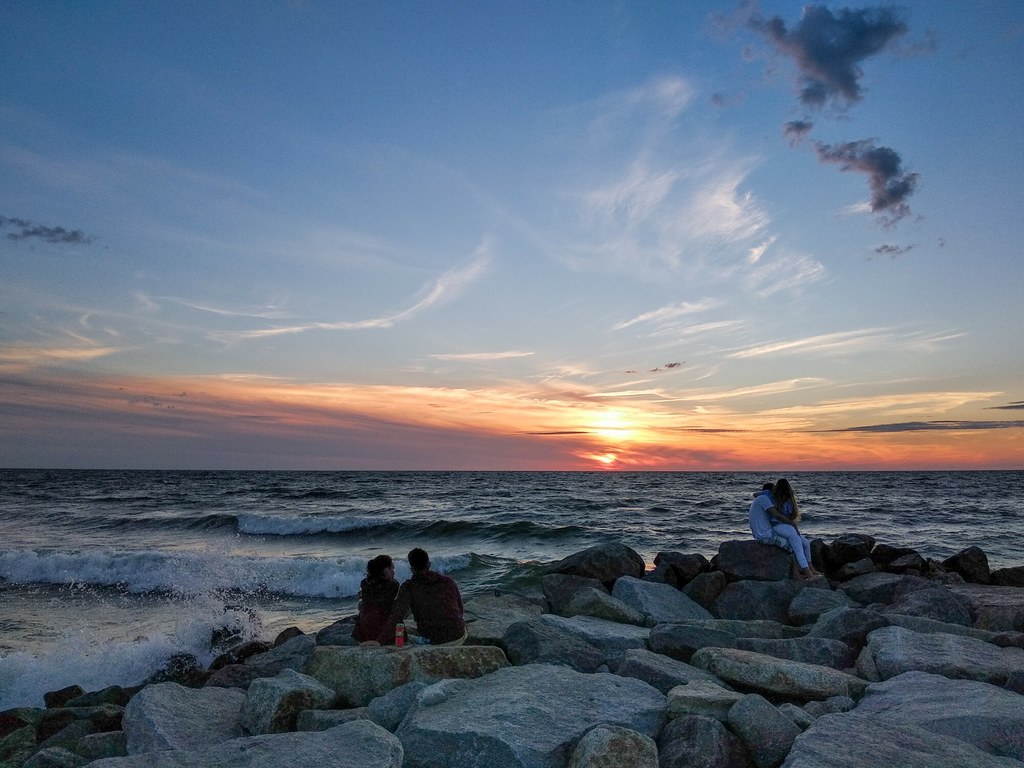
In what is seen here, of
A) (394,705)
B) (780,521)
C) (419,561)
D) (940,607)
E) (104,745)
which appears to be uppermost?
(780,521)

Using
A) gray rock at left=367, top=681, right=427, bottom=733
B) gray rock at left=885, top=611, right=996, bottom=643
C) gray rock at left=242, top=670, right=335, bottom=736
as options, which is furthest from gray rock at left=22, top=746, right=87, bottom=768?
gray rock at left=885, top=611, right=996, bottom=643

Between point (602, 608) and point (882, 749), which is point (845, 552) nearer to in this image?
point (602, 608)

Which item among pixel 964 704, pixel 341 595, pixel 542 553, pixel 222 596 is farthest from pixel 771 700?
pixel 542 553

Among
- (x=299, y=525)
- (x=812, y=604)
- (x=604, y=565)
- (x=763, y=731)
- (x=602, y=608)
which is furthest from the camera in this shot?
(x=299, y=525)

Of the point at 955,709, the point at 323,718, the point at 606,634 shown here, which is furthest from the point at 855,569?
the point at 323,718

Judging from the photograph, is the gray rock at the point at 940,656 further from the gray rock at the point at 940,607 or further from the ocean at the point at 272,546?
the ocean at the point at 272,546

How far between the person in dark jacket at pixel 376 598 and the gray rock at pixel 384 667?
1314 mm

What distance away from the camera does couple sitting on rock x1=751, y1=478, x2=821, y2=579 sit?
1179 centimetres

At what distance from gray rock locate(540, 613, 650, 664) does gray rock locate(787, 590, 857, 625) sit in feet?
8.83

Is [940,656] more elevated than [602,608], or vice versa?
[940,656]

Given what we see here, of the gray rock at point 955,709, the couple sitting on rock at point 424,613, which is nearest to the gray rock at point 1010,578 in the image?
the gray rock at point 955,709

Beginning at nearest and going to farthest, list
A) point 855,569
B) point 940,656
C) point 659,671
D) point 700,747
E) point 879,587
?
point 700,747 → point 659,671 → point 940,656 → point 879,587 → point 855,569

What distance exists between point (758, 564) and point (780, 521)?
2.82 feet

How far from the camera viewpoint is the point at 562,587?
11.0 m
